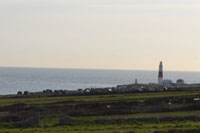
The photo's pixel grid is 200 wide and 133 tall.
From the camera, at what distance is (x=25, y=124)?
38.3 m

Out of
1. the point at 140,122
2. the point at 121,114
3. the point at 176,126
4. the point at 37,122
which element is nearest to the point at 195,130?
the point at 176,126

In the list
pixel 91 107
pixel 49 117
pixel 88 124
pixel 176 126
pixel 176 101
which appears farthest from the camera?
pixel 176 101

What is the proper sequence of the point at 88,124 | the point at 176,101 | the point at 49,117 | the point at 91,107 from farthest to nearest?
the point at 176,101, the point at 91,107, the point at 49,117, the point at 88,124

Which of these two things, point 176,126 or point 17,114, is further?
point 17,114

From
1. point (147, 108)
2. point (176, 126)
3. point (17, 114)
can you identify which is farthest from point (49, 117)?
point (176, 126)

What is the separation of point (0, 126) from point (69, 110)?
12777 millimetres

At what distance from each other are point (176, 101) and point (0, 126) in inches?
971

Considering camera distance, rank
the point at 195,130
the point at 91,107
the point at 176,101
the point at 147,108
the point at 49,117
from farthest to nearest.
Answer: the point at 176,101
the point at 91,107
the point at 147,108
the point at 49,117
the point at 195,130

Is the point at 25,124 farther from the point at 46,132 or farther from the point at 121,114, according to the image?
the point at 121,114

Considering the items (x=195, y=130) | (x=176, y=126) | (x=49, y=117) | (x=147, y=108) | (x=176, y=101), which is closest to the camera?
(x=195, y=130)

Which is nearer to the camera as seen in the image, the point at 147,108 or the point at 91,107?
the point at 147,108

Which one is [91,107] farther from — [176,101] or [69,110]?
[176,101]

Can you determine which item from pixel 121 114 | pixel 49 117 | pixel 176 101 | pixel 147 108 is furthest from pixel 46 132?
pixel 176 101

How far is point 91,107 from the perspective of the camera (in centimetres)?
5394
